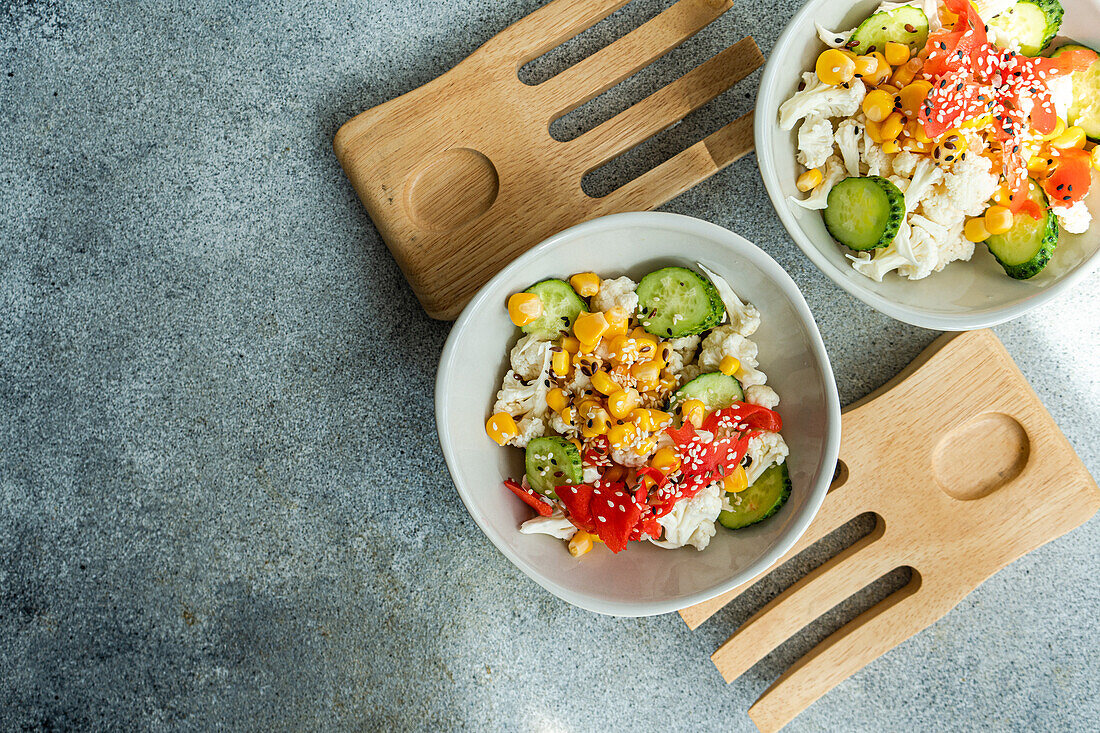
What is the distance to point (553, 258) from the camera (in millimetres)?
1495

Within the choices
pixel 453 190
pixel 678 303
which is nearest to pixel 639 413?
pixel 678 303

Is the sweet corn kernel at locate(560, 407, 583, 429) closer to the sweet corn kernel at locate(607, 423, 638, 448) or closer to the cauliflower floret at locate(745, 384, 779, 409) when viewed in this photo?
the sweet corn kernel at locate(607, 423, 638, 448)

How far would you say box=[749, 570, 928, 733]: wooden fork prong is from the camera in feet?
6.14

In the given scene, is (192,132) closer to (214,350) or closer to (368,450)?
(214,350)

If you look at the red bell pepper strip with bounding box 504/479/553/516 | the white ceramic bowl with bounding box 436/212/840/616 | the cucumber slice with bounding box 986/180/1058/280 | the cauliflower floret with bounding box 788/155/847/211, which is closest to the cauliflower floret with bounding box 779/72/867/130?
the cauliflower floret with bounding box 788/155/847/211

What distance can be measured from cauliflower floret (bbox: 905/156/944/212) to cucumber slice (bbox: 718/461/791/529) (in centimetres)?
64

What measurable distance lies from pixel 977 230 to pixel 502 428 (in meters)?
1.15

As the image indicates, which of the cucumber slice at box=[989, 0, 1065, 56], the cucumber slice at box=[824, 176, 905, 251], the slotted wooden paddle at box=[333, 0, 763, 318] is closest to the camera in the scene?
the cucumber slice at box=[824, 176, 905, 251]

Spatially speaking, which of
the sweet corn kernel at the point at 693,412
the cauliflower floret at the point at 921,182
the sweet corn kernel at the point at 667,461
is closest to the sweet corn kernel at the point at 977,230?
the cauliflower floret at the point at 921,182

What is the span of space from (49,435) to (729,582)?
186 centimetres

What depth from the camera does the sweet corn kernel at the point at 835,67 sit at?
1464 millimetres

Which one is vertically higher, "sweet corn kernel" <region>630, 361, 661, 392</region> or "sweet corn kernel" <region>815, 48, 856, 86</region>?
"sweet corn kernel" <region>815, 48, 856, 86</region>

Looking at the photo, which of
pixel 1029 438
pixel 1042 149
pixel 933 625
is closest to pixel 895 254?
pixel 1042 149

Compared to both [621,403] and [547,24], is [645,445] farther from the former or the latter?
[547,24]
